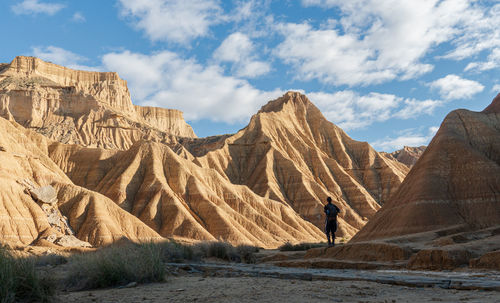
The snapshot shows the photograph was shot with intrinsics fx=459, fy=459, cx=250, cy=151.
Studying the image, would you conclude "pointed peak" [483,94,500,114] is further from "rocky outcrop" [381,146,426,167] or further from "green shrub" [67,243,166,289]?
"rocky outcrop" [381,146,426,167]

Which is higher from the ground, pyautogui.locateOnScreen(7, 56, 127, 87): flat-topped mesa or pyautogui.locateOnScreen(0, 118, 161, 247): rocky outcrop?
pyautogui.locateOnScreen(7, 56, 127, 87): flat-topped mesa

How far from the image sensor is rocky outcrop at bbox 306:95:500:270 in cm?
3141

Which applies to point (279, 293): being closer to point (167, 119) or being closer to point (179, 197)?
point (179, 197)

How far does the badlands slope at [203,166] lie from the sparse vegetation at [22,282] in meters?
38.9

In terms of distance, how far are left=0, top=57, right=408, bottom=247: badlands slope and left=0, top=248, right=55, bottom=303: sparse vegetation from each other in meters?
38.9

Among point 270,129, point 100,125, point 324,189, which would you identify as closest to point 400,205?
point 324,189

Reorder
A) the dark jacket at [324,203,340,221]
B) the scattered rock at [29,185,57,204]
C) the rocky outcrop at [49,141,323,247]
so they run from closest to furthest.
Result: the dark jacket at [324,203,340,221]
the scattered rock at [29,185,57,204]
the rocky outcrop at [49,141,323,247]

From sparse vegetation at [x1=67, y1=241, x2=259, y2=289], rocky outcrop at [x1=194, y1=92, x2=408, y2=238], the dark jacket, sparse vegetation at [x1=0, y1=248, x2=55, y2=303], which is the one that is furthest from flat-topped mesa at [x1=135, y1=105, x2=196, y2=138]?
sparse vegetation at [x1=0, y1=248, x2=55, y2=303]

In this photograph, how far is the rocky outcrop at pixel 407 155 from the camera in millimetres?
131188

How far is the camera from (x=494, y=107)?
46.4 m

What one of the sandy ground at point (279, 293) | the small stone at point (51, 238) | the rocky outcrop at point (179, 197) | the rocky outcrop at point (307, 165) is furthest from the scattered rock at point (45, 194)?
the sandy ground at point (279, 293)

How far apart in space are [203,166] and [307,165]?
23522mm

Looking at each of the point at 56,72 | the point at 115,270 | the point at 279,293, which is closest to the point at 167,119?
the point at 56,72

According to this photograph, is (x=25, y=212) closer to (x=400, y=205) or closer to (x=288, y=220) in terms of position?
(x=400, y=205)
